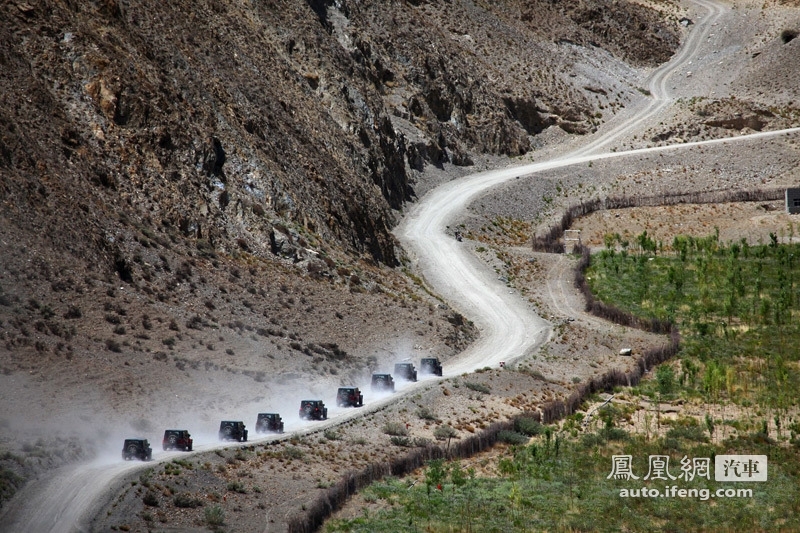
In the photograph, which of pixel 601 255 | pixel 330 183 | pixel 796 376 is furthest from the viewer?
pixel 601 255

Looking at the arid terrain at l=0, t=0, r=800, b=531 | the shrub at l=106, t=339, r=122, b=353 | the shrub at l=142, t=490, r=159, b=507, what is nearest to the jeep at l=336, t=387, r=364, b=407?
the arid terrain at l=0, t=0, r=800, b=531

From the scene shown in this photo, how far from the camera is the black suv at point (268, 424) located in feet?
126

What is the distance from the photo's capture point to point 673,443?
41.4 metres

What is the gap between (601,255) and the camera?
251 feet

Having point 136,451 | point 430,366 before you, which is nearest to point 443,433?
point 430,366

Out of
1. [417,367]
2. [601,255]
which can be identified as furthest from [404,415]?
[601,255]

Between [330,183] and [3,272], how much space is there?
30.6 meters

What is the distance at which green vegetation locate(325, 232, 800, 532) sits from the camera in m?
32.4

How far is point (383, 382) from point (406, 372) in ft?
9.20

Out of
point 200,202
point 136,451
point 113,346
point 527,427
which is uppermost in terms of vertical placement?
point 200,202

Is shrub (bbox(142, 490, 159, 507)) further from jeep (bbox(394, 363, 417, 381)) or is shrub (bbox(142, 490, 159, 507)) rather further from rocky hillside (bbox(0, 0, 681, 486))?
jeep (bbox(394, 363, 417, 381))

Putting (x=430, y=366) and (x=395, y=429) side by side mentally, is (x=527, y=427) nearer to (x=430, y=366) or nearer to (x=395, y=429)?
(x=395, y=429)

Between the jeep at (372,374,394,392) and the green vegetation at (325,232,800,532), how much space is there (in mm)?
7041

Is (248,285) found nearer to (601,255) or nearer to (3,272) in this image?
(3,272)
